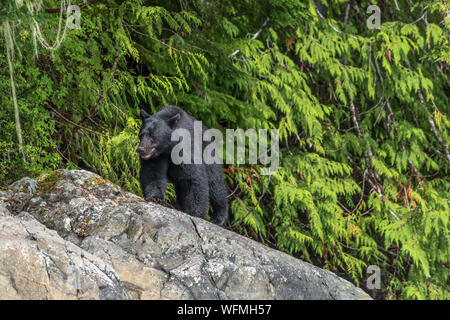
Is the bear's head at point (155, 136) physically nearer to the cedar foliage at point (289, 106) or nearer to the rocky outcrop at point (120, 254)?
the rocky outcrop at point (120, 254)

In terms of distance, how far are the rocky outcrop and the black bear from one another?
1.49 feet

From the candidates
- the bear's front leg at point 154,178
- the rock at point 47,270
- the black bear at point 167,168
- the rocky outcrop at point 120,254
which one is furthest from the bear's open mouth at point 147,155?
the rock at point 47,270

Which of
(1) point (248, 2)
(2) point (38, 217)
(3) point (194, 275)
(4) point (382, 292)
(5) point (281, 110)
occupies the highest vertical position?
(1) point (248, 2)

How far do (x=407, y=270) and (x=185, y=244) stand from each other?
5.61 meters

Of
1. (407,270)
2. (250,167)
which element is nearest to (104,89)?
(250,167)

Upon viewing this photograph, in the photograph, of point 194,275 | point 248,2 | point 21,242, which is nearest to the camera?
point 21,242

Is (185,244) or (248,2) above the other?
(248,2)

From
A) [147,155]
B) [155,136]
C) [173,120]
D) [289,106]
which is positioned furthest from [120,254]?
[289,106]

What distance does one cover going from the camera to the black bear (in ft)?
15.3

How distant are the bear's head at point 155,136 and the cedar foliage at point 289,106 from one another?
76cm

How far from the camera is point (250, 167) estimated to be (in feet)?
23.0

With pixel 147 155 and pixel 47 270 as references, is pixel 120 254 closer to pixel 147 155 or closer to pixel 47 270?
pixel 47 270

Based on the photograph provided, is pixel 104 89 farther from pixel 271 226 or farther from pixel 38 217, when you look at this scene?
pixel 271 226

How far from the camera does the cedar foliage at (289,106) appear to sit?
5656 mm
